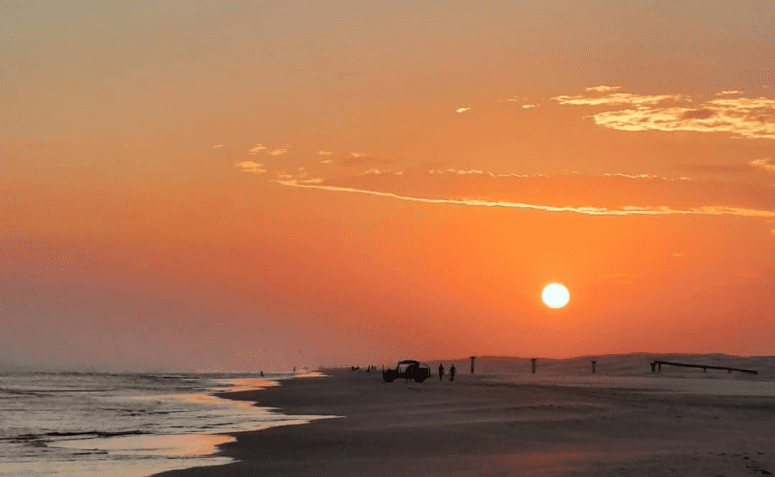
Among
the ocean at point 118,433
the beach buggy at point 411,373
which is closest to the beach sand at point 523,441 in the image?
the ocean at point 118,433

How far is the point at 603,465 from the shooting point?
22891 mm

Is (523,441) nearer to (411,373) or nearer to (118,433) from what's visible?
(118,433)

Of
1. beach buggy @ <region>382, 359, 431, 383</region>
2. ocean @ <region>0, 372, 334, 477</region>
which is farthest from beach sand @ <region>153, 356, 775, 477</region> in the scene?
beach buggy @ <region>382, 359, 431, 383</region>

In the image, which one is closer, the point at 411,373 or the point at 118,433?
the point at 118,433

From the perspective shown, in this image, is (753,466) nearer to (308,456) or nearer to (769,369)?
(308,456)

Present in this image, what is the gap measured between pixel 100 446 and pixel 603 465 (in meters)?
17.1

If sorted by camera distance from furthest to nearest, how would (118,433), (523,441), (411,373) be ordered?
(411,373)
(118,433)
(523,441)

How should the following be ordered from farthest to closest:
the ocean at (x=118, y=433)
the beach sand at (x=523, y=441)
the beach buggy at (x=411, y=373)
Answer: the beach buggy at (x=411, y=373)
the ocean at (x=118, y=433)
the beach sand at (x=523, y=441)

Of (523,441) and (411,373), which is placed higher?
(411,373)

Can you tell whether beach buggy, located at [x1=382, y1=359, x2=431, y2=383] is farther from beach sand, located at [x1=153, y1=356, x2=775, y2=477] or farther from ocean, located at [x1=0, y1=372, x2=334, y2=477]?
beach sand, located at [x1=153, y1=356, x2=775, y2=477]

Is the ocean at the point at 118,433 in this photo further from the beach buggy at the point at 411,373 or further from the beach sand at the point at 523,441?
the beach buggy at the point at 411,373

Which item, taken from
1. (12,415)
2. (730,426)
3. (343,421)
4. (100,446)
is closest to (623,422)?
(730,426)

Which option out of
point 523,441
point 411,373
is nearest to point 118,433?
point 523,441

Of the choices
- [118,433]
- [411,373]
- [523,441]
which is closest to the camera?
[523,441]
